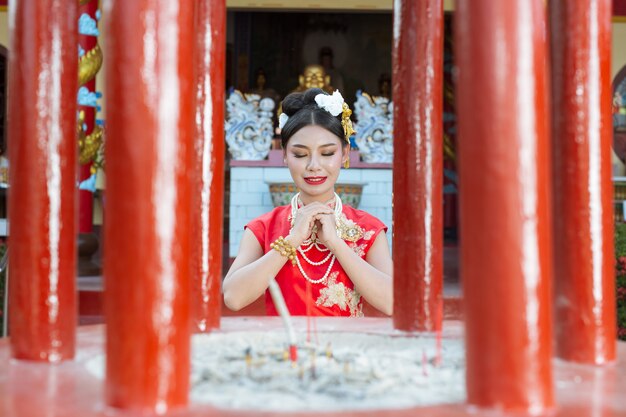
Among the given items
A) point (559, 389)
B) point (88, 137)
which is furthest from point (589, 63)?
point (88, 137)

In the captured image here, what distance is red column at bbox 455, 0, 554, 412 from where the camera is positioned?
1.59ft

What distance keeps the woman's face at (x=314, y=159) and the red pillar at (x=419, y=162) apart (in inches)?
33.5

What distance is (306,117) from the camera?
1.77 m

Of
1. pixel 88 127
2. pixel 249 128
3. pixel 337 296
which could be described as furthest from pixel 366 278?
pixel 249 128

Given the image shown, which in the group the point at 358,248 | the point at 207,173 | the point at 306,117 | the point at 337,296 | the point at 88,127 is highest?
the point at 88,127

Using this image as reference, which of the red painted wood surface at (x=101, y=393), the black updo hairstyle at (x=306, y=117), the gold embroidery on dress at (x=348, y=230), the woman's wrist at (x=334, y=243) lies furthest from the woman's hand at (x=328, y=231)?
the red painted wood surface at (x=101, y=393)

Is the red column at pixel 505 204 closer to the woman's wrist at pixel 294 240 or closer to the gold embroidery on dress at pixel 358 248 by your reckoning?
the woman's wrist at pixel 294 240

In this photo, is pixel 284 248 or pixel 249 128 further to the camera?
pixel 249 128

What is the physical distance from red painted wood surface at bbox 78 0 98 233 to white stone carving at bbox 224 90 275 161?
0.82m

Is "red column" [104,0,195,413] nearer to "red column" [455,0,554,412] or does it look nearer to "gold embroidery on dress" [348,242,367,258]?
"red column" [455,0,554,412]

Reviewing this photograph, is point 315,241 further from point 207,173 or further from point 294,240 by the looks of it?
point 207,173

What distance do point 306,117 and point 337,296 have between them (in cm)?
42

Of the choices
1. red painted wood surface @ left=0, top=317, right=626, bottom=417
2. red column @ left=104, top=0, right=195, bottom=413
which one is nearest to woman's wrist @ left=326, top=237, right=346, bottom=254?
red painted wood surface @ left=0, top=317, right=626, bottom=417

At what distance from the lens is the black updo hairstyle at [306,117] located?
176 cm
